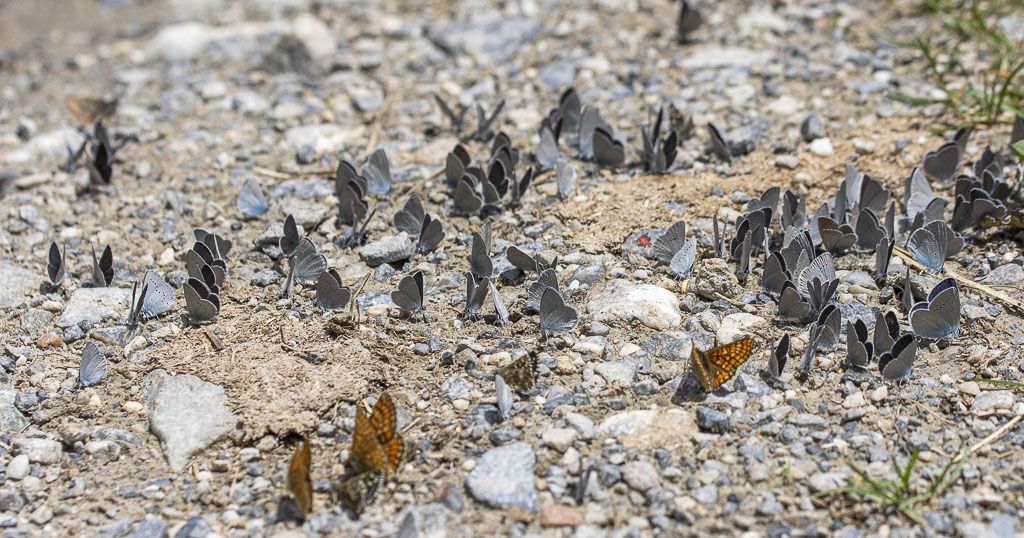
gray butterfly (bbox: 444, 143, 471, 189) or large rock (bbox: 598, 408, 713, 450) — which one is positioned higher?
gray butterfly (bbox: 444, 143, 471, 189)

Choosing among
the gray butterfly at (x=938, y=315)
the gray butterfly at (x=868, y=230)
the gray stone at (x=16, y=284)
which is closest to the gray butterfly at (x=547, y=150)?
the gray butterfly at (x=868, y=230)

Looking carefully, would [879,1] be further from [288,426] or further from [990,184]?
[288,426]

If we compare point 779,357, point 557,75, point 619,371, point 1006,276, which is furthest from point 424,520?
point 557,75

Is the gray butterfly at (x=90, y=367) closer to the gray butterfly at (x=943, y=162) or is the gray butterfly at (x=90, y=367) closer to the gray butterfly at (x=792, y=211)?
the gray butterfly at (x=792, y=211)

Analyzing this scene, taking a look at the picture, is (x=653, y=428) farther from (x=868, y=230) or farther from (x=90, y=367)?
(x=90, y=367)

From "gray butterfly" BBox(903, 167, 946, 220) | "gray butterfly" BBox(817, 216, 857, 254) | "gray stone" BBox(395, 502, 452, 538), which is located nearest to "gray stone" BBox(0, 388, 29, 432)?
"gray stone" BBox(395, 502, 452, 538)

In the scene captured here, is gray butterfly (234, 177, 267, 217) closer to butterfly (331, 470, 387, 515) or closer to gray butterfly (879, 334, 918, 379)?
butterfly (331, 470, 387, 515)
